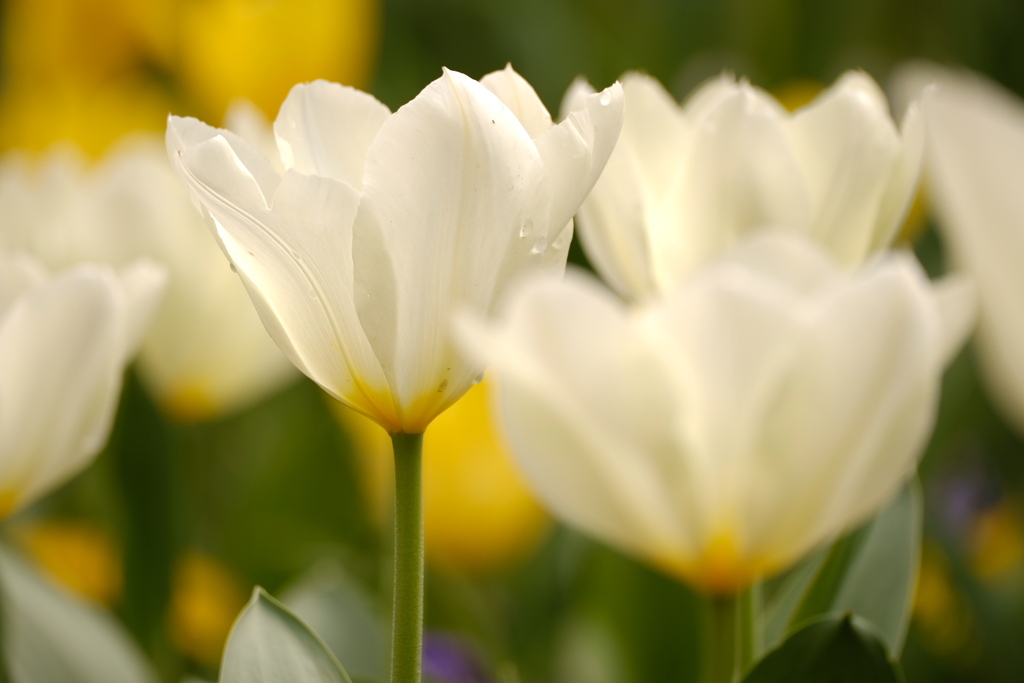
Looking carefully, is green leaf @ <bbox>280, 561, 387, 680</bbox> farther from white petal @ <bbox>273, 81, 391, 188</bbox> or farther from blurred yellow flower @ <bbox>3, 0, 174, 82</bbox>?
blurred yellow flower @ <bbox>3, 0, 174, 82</bbox>

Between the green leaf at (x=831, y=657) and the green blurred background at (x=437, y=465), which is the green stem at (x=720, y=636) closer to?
the green leaf at (x=831, y=657)

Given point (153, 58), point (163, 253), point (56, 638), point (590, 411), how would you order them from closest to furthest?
point (590, 411) → point (56, 638) → point (163, 253) → point (153, 58)

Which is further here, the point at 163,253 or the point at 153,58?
the point at 153,58

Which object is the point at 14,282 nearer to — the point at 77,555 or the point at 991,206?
the point at 991,206

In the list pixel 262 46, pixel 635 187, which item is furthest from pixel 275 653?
pixel 262 46

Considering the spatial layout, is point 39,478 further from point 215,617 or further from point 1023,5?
point 1023,5

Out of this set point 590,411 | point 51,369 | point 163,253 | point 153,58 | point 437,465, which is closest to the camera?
point 590,411

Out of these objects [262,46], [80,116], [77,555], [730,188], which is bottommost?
[77,555]
